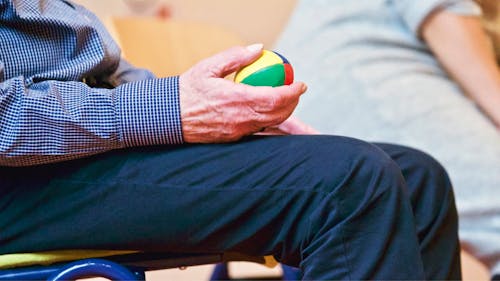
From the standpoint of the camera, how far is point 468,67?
4.18ft

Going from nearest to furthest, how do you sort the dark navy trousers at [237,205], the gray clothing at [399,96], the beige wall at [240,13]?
1. the dark navy trousers at [237,205]
2. the gray clothing at [399,96]
3. the beige wall at [240,13]

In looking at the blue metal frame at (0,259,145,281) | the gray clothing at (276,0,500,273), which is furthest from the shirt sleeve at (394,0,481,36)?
the blue metal frame at (0,259,145,281)

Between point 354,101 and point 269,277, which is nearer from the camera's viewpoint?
point 354,101

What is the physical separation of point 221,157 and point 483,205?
2.31ft

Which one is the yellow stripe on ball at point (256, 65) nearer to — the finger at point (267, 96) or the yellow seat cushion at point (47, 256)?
the finger at point (267, 96)

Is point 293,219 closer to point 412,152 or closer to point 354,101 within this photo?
point 412,152

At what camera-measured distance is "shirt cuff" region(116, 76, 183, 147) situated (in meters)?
0.69

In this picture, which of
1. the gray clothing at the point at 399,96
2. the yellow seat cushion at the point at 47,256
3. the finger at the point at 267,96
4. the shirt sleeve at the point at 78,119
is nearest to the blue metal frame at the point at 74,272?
the yellow seat cushion at the point at 47,256

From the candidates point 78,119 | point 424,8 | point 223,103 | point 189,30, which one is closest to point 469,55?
point 424,8

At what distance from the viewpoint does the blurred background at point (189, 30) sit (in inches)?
50.6

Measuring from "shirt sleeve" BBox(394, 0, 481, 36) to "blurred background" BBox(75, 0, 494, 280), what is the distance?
13cm

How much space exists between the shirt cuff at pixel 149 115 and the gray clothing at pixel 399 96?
0.66 m

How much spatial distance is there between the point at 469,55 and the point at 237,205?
0.78 meters

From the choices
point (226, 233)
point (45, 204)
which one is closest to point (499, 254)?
point (226, 233)
